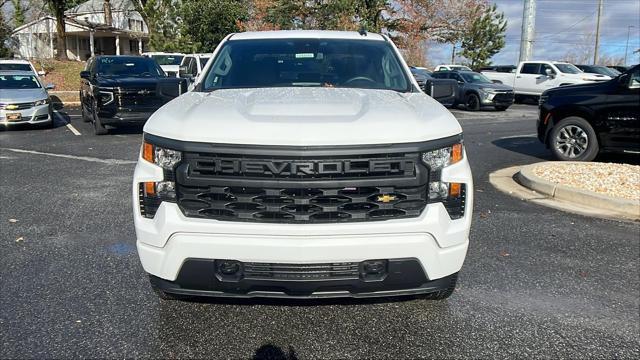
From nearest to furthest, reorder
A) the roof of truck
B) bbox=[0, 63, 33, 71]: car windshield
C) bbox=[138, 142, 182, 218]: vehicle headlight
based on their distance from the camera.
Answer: bbox=[138, 142, 182, 218]: vehicle headlight → the roof of truck → bbox=[0, 63, 33, 71]: car windshield

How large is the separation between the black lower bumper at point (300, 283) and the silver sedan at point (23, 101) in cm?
1268

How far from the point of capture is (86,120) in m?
15.5

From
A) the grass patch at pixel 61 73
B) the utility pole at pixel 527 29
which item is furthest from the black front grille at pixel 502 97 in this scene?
the grass patch at pixel 61 73

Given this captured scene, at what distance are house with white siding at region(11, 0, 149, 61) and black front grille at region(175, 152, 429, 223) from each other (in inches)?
1733

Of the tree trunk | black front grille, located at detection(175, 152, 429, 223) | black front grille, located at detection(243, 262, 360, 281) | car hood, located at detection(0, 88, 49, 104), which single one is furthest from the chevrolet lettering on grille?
the tree trunk

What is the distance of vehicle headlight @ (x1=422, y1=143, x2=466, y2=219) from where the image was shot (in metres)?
3.11

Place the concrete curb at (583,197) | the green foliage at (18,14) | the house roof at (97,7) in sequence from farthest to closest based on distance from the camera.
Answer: the house roof at (97,7) < the green foliage at (18,14) < the concrete curb at (583,197)

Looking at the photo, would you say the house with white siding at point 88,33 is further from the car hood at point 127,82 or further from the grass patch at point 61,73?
the car hood at point 127,82

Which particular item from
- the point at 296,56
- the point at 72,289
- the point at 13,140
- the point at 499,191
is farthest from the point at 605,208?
the point at 13,140

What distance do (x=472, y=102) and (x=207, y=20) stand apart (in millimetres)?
15998

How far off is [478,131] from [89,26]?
41077 millimetres

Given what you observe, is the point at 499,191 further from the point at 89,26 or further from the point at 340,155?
the point at 89,26

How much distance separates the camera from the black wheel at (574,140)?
9.08 meters

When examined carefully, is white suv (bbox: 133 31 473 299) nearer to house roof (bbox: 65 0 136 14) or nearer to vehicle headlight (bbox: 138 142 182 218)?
vehicle headlight (bbox: 138 142 182 218)
